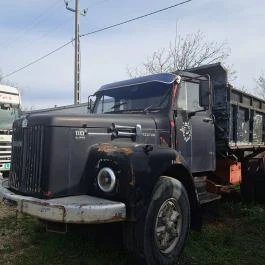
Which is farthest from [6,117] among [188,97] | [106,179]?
[106,179]

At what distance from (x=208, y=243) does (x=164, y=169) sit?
1.57 metres

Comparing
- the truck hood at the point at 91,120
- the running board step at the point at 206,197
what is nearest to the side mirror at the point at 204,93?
the truck hood at the point at 91,120

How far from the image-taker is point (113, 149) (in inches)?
200

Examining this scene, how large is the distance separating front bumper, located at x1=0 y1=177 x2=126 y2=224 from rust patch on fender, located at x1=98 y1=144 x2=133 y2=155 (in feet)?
1.83

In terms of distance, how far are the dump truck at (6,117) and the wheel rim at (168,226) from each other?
8032mm

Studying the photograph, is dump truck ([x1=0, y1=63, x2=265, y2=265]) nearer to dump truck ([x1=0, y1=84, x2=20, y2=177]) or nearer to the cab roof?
the cab roof

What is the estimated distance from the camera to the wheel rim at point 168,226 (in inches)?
207

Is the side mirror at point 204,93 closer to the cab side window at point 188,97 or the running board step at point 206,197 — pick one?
the cab side window at point 188,97

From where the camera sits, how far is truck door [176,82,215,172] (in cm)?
654

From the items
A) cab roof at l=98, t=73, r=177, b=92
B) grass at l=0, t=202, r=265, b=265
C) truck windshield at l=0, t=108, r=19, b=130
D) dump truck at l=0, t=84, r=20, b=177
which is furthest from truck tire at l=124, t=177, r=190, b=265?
truck windshield at l=0, t=108, r=19, b=130

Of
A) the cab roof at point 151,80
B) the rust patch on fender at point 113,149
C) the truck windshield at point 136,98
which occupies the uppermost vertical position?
the cab roof at point 151,80

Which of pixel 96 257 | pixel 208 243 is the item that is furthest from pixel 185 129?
pixel 96 257

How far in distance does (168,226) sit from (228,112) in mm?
3035

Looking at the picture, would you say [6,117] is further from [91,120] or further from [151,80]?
[91,120]
